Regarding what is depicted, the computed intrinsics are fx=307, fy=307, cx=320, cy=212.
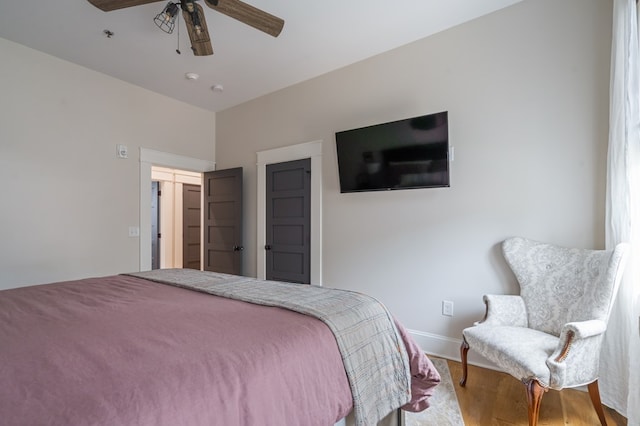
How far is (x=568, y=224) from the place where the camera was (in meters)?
2.24

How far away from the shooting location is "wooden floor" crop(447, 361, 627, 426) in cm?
183

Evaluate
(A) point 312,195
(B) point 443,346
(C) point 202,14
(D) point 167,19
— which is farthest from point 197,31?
(B) point 443,346

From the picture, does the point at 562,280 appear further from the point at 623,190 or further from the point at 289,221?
the point at 289,221

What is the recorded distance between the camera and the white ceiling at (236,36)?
243cm

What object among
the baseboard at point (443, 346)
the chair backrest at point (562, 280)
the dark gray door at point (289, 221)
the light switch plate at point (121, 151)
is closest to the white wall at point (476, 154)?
the baseboard at point (443, 346)

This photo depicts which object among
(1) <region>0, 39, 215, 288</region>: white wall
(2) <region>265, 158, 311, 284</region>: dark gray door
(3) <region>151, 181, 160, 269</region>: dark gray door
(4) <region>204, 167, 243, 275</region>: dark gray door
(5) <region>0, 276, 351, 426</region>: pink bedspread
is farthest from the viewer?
(3) <region>151, 181, 160, 269</region>: dark gray door

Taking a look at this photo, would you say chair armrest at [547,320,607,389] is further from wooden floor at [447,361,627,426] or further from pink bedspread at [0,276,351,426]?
pink bedspread at [0,276,351,426]

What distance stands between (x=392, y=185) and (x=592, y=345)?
175 cm

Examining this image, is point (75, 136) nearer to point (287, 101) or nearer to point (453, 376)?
point (287, 101)

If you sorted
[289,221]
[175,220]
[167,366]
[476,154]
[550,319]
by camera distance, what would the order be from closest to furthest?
[167,366] → [550,319] → [476,154] → [289,221] → [175,220]

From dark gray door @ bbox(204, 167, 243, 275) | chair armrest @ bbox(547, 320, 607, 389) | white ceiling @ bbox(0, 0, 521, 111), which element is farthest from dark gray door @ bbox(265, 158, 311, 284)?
chair armrest @ bbox(547, 320, 607, 389)

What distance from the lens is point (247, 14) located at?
1.97m

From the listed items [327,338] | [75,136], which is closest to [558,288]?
[327,338]

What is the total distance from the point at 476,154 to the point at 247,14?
2057 mm
